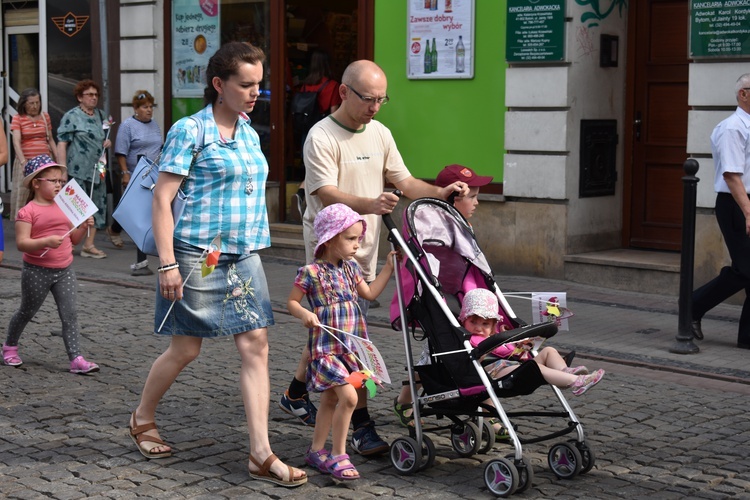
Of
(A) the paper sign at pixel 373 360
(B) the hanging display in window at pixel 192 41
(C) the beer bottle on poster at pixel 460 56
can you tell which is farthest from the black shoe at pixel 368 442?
(B) the hanging display in window at pixel 192 41

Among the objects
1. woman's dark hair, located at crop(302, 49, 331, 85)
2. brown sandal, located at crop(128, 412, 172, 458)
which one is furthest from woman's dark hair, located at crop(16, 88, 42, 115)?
brown sandal, located at crop(128, 412, 172, 458)

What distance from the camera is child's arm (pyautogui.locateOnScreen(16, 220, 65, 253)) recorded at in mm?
7727

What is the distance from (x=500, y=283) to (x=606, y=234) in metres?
1.38

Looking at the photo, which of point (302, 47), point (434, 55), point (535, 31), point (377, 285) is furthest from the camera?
point (302, 47)

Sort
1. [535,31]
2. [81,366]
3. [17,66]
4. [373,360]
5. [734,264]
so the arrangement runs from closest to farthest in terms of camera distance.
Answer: [373,360] < [81,366] < [734,264] < [535,31] < [17,66]

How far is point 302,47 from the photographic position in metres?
15.1

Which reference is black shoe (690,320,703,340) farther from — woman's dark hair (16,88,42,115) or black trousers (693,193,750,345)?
woman's dark hair (16,88,42,115)

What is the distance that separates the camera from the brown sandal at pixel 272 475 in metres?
5.51

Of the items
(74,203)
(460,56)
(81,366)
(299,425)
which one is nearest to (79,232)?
(74,203)

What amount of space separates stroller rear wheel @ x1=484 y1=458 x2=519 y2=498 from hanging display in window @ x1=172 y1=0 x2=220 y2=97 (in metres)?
10.9

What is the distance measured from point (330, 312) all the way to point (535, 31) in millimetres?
6963

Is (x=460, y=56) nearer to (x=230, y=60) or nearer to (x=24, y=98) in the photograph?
(x=24, y=98)

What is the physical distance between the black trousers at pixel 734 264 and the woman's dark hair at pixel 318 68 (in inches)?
246

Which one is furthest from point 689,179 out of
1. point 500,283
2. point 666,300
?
point 500,283
